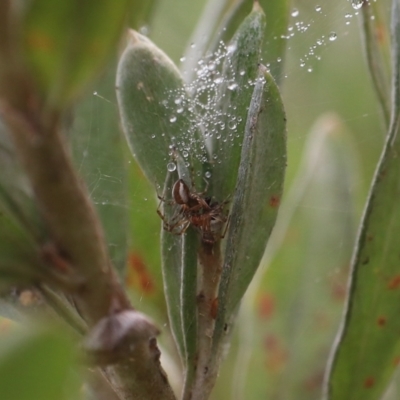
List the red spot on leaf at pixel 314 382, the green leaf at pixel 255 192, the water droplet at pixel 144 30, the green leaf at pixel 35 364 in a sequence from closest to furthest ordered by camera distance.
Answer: the green leaf at pixel 35 364 → the green leaf at pixel 255 192 → the water droplet at pixel 144 30 → the red spot on leaf at pixel 314 382

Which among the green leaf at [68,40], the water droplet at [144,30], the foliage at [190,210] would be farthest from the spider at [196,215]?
the water droplet at [144,30]

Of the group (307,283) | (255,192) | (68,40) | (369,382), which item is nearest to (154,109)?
(255,192)

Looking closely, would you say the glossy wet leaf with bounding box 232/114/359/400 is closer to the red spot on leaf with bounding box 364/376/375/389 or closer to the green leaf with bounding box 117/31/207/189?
the red spot on leaf with bounding box 364/376/375/389

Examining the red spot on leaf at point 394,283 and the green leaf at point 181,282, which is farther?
the red spot on leaf at point 394,283

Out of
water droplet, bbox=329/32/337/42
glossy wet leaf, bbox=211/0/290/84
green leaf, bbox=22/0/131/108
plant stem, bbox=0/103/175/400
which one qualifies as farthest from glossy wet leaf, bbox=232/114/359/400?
green leaf, bbox=22/0/131/108

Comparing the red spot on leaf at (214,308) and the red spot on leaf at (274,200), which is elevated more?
the red spot on leaf at (274,200)

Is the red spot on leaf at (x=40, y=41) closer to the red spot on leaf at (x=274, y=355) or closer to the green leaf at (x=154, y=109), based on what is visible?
the green leaf at (x=154, y=109)
